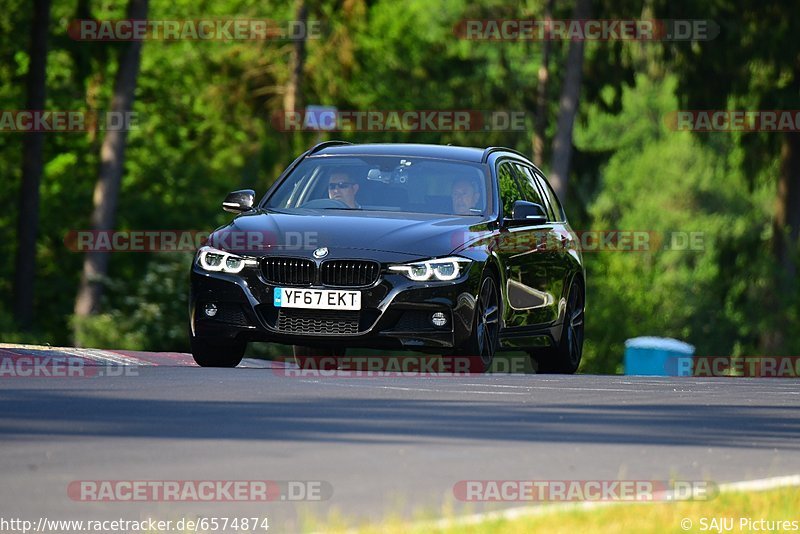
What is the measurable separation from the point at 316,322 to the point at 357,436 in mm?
Result: 4763

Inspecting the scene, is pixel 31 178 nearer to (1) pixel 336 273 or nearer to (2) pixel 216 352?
(2) pixel 216 352

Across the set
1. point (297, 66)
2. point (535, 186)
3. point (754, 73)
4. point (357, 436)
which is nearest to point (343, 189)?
point (535, 186)

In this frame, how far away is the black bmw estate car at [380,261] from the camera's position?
1527cm

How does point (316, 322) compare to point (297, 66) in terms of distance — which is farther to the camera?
point (297, 66)

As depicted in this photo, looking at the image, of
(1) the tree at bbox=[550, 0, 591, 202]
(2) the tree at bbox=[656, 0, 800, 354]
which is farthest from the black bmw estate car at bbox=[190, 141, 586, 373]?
(2) the tree at bbox=[656, 0, 800, 354]

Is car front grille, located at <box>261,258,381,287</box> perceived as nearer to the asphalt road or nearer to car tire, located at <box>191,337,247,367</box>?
the asphalt road

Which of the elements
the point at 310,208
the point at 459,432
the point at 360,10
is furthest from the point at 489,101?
the point at 459,432

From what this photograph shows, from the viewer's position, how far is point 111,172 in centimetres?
4097

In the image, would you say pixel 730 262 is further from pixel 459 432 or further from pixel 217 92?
pixel 459 432

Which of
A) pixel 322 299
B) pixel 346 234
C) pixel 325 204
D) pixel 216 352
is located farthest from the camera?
pixel 325 204

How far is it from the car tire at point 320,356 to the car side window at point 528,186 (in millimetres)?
2142

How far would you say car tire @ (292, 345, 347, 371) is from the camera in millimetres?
18188

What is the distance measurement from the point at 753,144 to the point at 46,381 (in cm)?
3506

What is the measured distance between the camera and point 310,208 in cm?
1669
